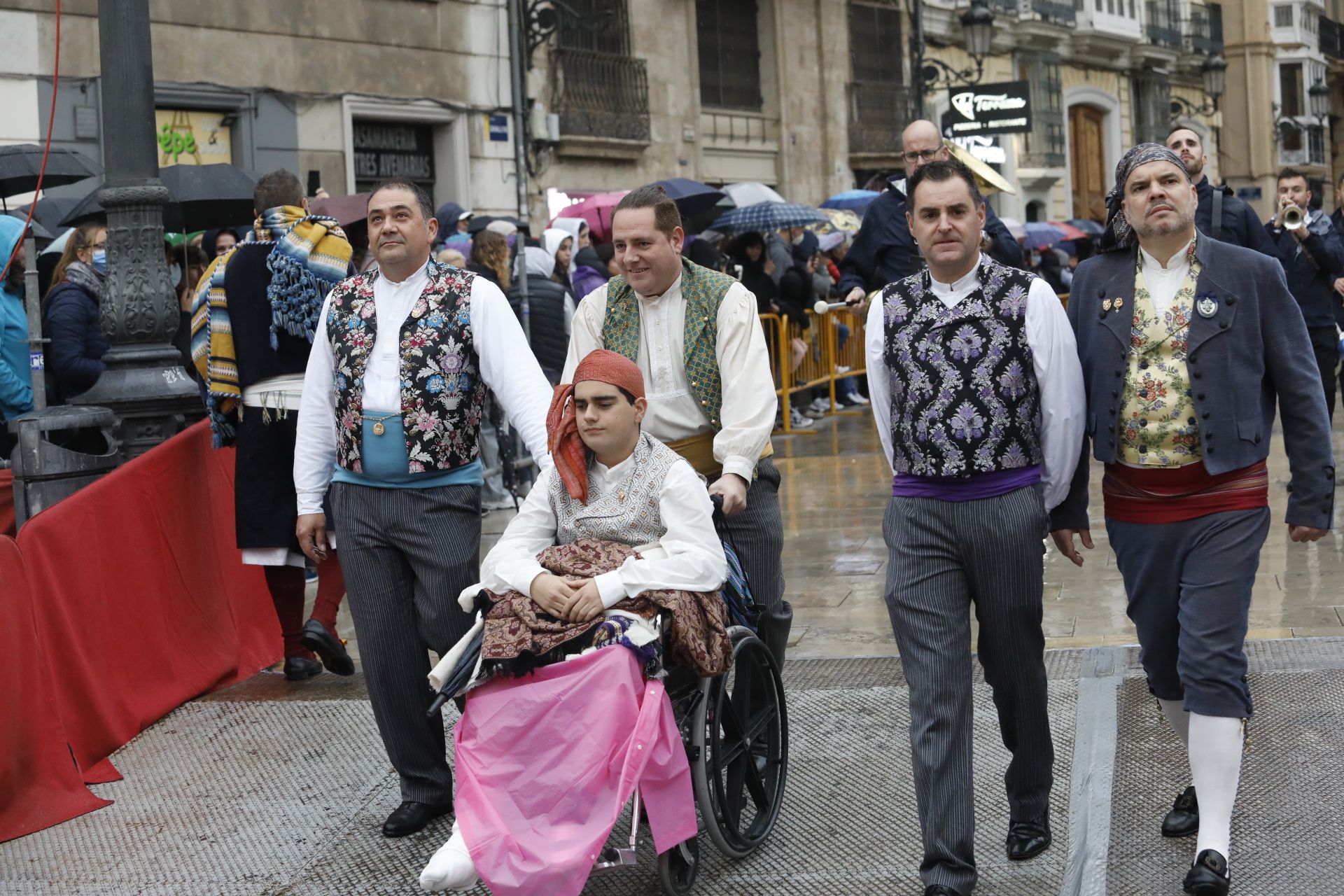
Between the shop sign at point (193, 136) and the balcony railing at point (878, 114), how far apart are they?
42.1ft

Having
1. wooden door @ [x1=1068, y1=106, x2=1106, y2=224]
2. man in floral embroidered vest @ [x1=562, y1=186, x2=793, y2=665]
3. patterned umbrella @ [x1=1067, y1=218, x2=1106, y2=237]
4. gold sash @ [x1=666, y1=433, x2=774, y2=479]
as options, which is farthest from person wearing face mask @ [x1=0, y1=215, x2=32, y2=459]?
wooden door @ [x1=1068, y1=106, x2=1106, y2=224]

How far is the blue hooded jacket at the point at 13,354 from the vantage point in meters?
8.59

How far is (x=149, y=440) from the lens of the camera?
24.3 feet

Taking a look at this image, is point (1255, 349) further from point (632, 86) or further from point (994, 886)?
point (632, 86)

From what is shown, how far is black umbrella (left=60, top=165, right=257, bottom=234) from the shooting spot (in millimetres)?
11883

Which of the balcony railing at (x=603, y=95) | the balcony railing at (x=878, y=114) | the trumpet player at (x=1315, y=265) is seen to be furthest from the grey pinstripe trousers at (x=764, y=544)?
the balcony railing at (x=878, y=114)

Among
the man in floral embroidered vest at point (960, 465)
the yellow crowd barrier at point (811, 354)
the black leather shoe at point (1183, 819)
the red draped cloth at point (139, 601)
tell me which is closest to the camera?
the man in floral embroidered vest at point (960, 465)

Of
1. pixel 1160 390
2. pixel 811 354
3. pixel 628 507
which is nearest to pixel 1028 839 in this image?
pixel 1160 390

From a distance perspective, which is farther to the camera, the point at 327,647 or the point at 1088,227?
the point at 1088,227

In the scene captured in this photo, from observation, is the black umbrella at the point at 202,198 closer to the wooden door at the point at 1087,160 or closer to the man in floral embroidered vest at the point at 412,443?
the man in floral embroidered vest at the point at 412,443

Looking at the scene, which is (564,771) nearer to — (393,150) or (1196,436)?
(1196,436)

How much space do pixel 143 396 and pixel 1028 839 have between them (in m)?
4.35

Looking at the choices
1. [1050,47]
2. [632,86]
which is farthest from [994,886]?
[1050,47]

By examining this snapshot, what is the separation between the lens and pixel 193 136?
17.5 meters
